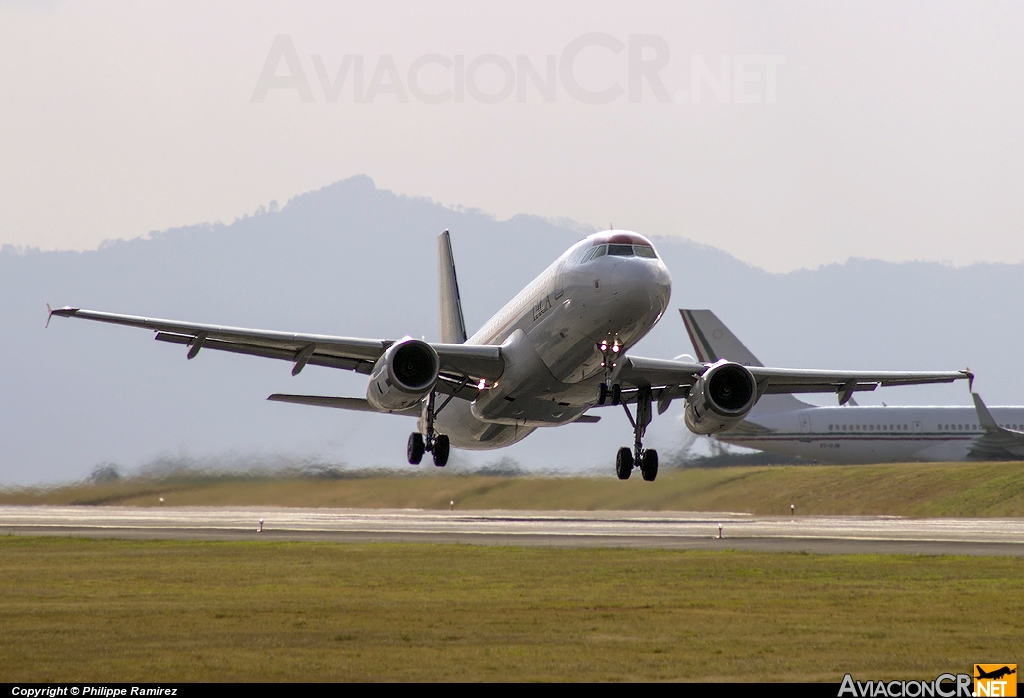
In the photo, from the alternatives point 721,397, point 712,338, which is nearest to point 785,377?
point 721,397

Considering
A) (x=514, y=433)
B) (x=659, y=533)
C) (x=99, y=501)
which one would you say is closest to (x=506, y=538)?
(x=659, y=533)

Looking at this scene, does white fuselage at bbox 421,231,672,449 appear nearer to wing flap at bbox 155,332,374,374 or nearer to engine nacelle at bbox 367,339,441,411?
engine nacelle at bbox 367,339,441,411

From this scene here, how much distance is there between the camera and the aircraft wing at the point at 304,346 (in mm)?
33281

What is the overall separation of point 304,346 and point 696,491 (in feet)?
156

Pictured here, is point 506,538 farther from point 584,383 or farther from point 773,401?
point 773,401

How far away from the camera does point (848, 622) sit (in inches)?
1289

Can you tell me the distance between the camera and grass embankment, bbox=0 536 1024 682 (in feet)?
86.1

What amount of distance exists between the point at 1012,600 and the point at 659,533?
27.7 m

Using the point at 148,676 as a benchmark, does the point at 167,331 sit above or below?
above

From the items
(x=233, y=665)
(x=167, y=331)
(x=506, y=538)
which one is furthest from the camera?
(x=506, y=538)

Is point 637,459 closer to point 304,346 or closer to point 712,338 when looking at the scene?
point 304,346

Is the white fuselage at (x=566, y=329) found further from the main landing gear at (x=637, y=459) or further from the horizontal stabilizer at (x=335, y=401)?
the horizontal stabilizer at (x=335, y=401)

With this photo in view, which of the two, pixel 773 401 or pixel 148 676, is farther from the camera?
pixel 773 401

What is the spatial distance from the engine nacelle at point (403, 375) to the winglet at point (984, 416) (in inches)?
2692
